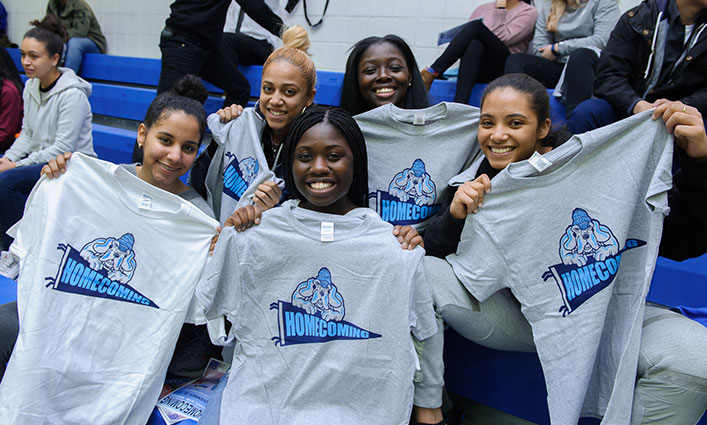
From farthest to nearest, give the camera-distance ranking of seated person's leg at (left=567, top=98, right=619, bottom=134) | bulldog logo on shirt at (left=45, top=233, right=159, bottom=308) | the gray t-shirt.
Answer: seated person's leg at (left=567, top=98, right=619, bottom=134), the gray t-shirt, bulldog logo on shirt at (left=45, top=233, right=159, bottom=308)

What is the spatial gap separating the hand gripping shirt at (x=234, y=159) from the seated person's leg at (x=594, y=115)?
1470mm

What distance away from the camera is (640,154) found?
1.34m

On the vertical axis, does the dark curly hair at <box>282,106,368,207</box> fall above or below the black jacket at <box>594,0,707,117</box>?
below

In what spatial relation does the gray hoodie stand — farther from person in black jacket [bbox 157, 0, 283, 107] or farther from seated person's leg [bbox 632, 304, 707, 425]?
seated person's leg [bbox 632, 304, 707, 425]

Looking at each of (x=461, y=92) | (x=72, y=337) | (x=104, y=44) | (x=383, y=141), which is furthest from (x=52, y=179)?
(x=104, y=44)

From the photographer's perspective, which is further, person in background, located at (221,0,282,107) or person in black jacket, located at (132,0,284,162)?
person in background, located at (221,0,282,107)

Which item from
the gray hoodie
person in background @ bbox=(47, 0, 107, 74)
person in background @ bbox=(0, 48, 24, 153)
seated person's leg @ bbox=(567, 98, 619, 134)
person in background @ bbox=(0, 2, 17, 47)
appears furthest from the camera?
person in background @ bbox=(0, 2, 17, 47)

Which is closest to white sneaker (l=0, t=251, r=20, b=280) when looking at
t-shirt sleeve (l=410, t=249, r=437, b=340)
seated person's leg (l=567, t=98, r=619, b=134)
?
t-shirt sleeve (l=410, t=249, r=437, b=340)

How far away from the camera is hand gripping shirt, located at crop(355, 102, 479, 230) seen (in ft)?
5.75

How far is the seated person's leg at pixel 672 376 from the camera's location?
4.03 feet

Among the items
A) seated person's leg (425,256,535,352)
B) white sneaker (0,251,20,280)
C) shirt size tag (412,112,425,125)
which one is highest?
shirt size tag (412,112,425,125)

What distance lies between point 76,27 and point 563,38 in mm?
5438

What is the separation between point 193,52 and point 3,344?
209cm

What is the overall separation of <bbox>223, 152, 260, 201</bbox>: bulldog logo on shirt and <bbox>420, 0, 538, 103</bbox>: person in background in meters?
1.77
